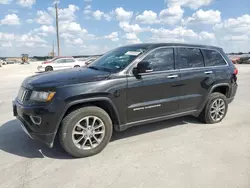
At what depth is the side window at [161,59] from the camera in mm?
4152

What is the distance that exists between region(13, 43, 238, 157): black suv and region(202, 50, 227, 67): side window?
2cm

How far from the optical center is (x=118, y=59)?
14.1 ft

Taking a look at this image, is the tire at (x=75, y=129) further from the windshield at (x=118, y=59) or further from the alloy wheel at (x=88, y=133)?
the windshield at (x=118, y=59)

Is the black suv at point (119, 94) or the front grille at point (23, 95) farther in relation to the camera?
the front grille at point (23, 95)

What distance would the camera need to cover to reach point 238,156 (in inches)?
141

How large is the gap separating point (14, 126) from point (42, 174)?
88.3 inches

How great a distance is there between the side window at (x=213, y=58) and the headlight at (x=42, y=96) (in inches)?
129

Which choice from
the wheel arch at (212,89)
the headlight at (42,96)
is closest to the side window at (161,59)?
the wheel arch at (212,89)

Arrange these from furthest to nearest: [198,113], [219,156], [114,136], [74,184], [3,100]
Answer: [3,100] → [198,113] → [114,136] → [219,156] → [74,184]

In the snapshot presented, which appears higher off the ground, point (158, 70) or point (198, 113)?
point (158, 70)

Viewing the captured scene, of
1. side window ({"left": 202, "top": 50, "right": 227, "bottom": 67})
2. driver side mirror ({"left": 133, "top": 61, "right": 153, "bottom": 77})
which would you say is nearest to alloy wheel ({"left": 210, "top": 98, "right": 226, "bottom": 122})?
side window ({"left": 202, "top": 50, "right": 227, "bottom": 67})

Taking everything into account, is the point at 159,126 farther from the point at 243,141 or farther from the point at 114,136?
the point at 243,141

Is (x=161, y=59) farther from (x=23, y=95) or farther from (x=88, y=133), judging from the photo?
(x=23, y=95)

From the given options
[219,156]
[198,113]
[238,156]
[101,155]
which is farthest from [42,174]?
[198,113]
